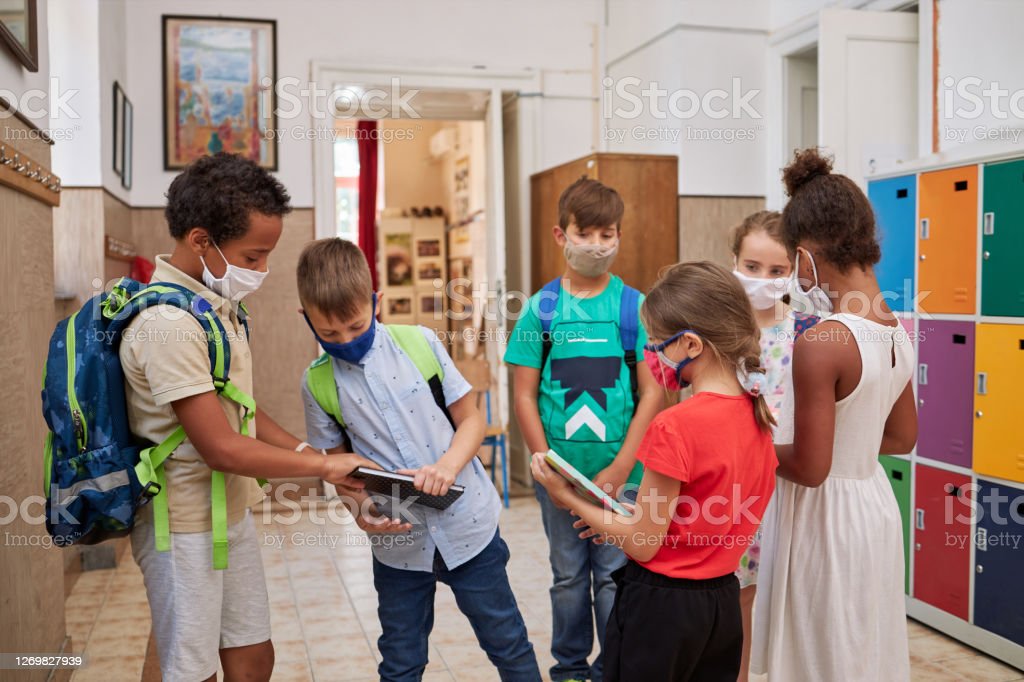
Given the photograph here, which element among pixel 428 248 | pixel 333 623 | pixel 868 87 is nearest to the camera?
pixel 333 623

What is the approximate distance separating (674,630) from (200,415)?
899 mm

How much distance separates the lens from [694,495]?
157 cm

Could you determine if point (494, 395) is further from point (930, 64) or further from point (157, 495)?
point (157, 495)

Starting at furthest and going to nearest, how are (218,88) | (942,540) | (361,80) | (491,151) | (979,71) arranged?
(491,151)
(361,80)
(218,88)
(979,71)
(942,540)

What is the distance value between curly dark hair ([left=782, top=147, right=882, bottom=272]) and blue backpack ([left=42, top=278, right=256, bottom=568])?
1.15m

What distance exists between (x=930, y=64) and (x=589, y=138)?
231 cm

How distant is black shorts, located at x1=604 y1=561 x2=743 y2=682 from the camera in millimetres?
1581

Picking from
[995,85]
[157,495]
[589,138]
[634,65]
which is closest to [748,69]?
[634,65]

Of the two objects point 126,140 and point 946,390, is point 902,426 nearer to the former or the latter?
point 946,390

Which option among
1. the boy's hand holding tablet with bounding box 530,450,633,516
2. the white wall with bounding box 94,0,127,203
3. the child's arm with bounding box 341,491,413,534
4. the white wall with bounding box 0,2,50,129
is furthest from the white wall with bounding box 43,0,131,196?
the boy's hand holding tablet with bounding box 530,450,633,516

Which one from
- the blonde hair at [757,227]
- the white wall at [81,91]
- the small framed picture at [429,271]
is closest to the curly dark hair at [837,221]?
the blonde hair at [757,227]

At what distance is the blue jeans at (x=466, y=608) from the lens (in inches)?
75.6

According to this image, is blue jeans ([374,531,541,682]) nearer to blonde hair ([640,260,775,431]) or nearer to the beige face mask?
blonde hair ([640,260,775,431])

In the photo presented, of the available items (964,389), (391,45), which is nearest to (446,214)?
(391,45)
